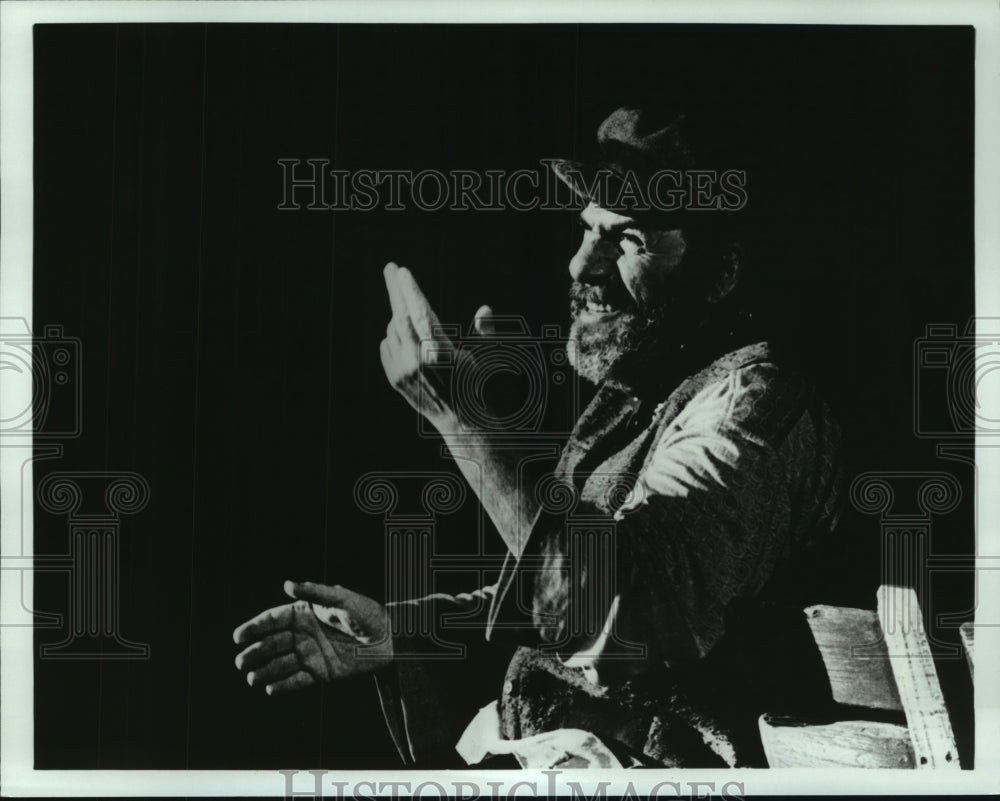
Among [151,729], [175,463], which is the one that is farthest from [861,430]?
[151,729]

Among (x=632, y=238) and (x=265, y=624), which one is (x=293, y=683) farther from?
(x=632, y=238)

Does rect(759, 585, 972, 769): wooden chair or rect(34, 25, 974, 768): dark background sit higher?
rect(34, 25, 974, 768): dark background

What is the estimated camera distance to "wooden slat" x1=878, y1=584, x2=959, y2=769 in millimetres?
2193

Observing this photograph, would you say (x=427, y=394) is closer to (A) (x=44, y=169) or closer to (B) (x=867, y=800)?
(A) (x=44, y=169)

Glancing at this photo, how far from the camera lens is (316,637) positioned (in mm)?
2205

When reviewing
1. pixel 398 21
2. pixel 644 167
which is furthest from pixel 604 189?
pixel 398 21

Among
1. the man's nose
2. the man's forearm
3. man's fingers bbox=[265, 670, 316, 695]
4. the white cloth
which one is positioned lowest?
the white cloth

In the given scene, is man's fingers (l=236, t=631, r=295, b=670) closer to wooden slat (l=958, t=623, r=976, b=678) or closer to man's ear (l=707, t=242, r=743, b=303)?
man's ear (l=707, t=242, r=743, b=303)

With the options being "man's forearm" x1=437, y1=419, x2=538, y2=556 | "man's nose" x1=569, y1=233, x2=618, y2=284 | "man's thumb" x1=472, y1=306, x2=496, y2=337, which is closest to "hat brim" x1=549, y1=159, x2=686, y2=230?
"man's nose" x1=569, y1=233, x2=618, y2=284

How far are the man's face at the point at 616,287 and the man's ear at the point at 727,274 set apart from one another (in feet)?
0.34

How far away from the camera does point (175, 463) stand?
2.21 m

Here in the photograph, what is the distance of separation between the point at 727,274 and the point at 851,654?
1087 mm

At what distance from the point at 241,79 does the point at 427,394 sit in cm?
101

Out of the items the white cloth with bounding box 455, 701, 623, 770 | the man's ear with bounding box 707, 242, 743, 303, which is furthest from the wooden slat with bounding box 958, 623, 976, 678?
the man's ear with bounding box 707, 242, 743, 303
